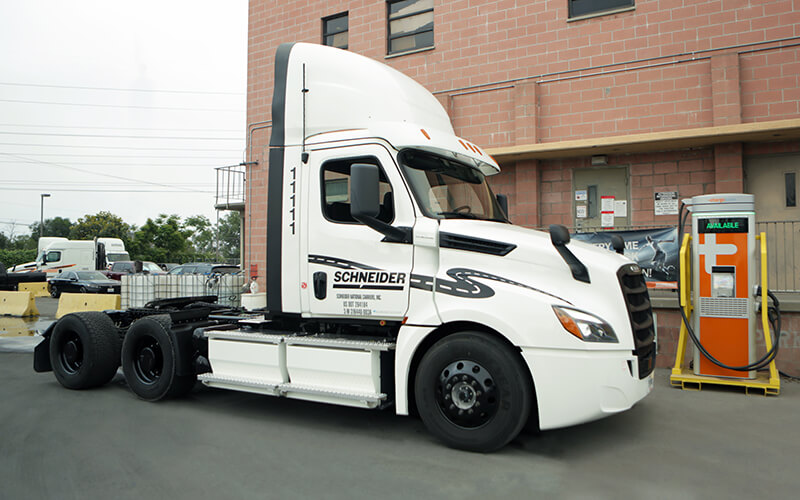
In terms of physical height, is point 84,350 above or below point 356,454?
above

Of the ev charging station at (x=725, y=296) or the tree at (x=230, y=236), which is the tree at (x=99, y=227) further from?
the ev charging station at (x=725, y=296)

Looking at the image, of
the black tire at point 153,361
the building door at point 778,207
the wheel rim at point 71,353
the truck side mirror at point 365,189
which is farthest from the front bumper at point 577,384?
the building door at point 778,207

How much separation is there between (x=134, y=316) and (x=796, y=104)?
10936 mm

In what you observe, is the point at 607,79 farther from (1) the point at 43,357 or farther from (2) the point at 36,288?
(2) the point at 36,288

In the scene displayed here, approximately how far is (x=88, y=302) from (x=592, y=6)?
47.6ft

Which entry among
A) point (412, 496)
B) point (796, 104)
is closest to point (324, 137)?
Result: point (412, 496)

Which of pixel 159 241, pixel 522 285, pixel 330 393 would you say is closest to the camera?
pixel 522 285

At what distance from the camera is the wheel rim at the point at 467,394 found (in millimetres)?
4770

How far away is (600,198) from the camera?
36.3 ft

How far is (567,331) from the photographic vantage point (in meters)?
4.53

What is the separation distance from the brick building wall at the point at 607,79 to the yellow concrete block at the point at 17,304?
31.6 ft

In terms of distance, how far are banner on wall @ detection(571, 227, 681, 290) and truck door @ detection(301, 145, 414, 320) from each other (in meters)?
5.18

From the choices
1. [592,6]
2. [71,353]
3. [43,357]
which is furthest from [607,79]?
A: [43,357]

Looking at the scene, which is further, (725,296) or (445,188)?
(725,296)
